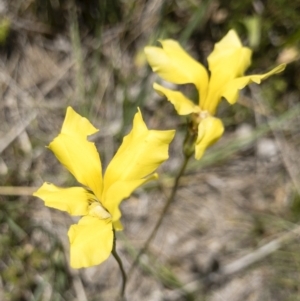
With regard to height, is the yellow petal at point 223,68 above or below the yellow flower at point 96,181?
above

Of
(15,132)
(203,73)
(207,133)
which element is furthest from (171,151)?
(207,133)

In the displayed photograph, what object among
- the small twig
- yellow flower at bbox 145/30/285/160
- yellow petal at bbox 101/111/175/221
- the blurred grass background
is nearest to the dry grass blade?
the blurred grass background

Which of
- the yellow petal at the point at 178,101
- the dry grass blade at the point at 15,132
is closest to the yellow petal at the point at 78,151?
the yellow petal at the point at 178,101

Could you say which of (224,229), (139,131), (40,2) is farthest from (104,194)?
(40,2)

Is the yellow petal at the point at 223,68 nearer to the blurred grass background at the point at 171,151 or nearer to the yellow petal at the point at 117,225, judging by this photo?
the yellow petal at the point at 117,225

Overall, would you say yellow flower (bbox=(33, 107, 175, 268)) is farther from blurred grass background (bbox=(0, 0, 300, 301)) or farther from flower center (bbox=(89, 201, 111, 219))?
blurred grass background (bbox=(0, 0, 300, 301))

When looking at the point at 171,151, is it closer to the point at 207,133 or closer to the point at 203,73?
the point at 203,73
